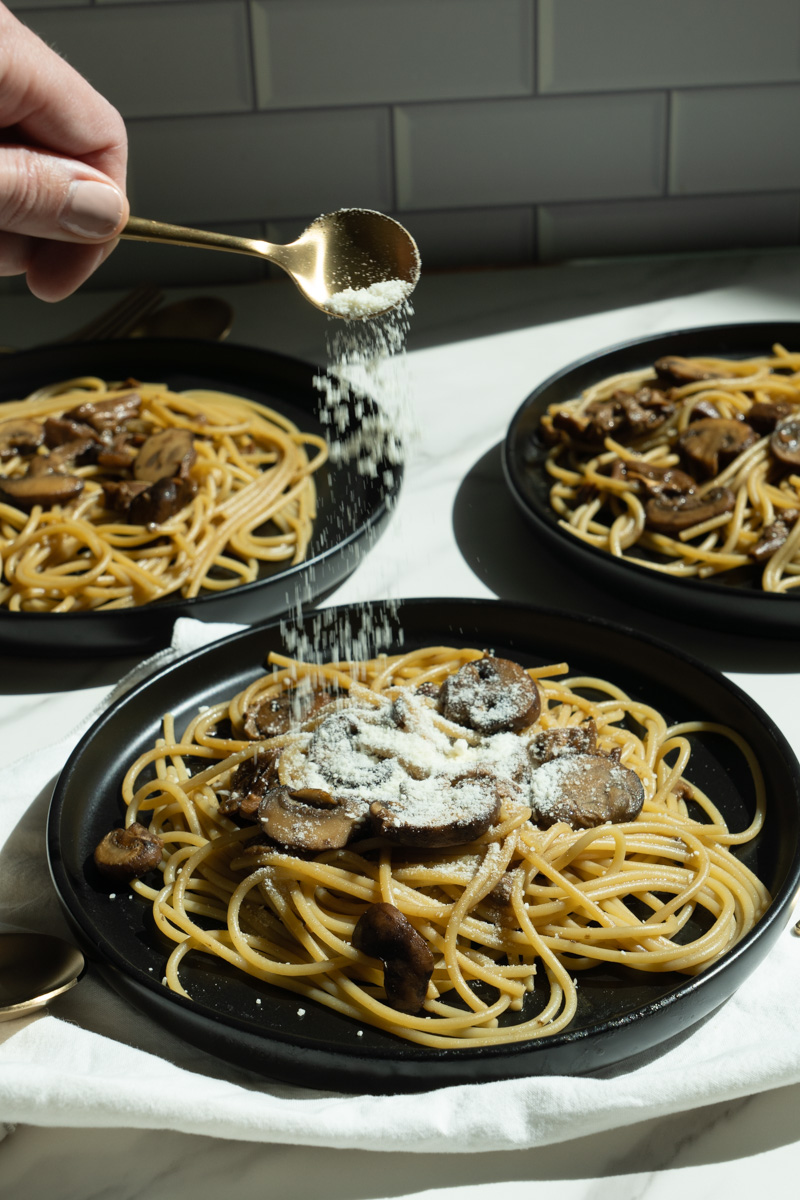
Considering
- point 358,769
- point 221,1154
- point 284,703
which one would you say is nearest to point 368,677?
point 284,703

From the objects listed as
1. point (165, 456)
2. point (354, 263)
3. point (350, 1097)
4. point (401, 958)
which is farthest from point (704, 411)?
point (350, 1097)

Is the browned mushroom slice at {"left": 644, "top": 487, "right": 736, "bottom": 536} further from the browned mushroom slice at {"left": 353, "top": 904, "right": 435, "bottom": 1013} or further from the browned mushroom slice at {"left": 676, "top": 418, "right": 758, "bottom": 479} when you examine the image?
the browned mushroom slice at {"left": 353, "top": 904, "right": 435, "bottom": 1013}

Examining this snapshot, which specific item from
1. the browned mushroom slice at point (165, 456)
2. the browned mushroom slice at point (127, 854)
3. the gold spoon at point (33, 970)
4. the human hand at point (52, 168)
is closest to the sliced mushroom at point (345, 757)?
the browned mushroom slice at point (127, 854)

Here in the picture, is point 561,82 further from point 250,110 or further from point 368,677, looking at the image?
point 368,677

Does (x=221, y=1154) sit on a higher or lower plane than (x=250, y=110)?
lower

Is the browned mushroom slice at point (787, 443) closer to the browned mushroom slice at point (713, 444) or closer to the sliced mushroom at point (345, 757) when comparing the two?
the browned mushroom slice at point (713, 444)

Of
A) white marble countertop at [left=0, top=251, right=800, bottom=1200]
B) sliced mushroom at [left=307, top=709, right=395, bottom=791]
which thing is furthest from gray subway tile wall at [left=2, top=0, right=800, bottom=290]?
sliced mushroom at [left=307, top=709, right=395, bottom=791]

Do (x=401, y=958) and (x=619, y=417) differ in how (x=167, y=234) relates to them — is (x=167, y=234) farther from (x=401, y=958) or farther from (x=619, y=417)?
(x=619, y=417)
